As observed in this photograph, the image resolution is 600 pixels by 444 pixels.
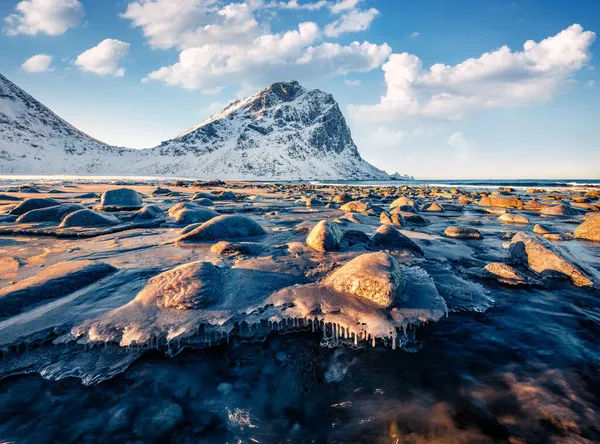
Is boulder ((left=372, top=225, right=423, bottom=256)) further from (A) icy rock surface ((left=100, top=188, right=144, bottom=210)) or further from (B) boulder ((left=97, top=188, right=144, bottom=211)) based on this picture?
(A) icy rock surface ((left=100, top=188, right=144, bottom=210))

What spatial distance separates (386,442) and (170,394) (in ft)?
4.52

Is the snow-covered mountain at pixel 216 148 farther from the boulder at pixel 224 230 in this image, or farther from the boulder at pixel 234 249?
the boulder at pixel 234 249

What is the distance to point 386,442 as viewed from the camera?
152 centimetres

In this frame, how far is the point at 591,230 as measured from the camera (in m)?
6.26

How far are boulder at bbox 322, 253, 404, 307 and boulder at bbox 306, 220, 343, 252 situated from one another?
1.42m

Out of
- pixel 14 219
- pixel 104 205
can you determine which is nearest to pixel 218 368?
pixel 14 219

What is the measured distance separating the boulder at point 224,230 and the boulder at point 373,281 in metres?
3.01

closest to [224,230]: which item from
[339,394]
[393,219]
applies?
[339,394]

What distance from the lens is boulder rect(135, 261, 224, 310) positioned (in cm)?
263

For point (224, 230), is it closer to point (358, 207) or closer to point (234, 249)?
point (234, 249)

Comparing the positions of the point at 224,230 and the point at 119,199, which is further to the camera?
the point at 119,199

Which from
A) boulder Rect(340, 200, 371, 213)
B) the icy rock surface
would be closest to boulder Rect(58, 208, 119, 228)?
the icy rock surface

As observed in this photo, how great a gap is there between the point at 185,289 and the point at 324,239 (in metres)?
2.45

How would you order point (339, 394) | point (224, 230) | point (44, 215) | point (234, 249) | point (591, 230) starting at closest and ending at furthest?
point (339, 394)
point (234, 249)
point (224, 230)
point (591, 230)
point (44, 215)
